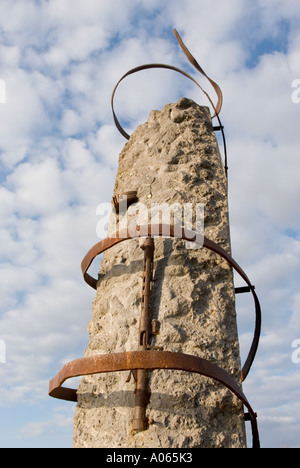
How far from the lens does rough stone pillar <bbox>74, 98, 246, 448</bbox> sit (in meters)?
2.28

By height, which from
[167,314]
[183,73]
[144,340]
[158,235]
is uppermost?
[183,73]

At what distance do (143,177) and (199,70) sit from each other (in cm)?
133

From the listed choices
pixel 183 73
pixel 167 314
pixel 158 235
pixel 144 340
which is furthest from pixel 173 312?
pixel 183 73

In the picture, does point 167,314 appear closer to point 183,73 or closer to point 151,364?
point 151,364

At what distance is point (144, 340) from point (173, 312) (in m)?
0.24

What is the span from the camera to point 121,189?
3465 mm

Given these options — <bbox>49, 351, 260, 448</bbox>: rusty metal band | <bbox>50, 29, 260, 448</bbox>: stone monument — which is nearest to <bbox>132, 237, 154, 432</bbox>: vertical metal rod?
<bbox>50, 29, 260, 448</bbox>: stone monument

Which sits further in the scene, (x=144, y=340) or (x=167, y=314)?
(x=167, y=314)

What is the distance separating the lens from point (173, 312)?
2.57m

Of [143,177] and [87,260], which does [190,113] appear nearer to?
[143,177]

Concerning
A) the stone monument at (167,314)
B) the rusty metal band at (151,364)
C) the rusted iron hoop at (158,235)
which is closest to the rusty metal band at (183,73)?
the stone monument at (167,314)

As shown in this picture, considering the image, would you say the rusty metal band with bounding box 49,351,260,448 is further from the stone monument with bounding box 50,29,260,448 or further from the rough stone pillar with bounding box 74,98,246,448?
the rough stone pillar with bounding box 74,98,246,448

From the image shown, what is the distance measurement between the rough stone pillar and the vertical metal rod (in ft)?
0.12

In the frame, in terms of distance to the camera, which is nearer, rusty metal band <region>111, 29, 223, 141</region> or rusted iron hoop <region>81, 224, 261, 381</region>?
rusted iron hoop <region>81, 224, 261, 381</region>
